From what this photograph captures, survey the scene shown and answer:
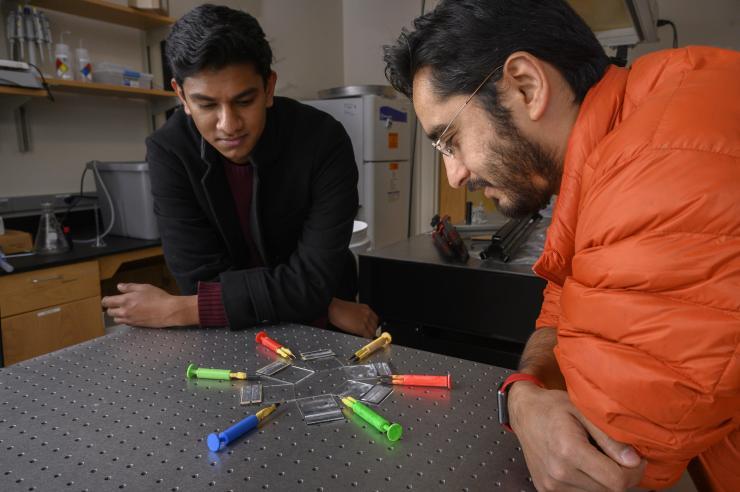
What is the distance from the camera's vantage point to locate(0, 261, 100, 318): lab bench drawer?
1762mm

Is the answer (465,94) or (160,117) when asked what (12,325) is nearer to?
(160,117)

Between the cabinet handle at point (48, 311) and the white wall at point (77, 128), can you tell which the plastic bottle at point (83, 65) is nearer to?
the white wall at point (77, 128)

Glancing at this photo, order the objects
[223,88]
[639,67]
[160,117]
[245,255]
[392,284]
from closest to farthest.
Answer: [639,67], [223,88], [245,255], [392,284], [160,117]

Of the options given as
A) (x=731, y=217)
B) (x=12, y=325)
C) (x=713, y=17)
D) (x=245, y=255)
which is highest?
(x=713, y=17)

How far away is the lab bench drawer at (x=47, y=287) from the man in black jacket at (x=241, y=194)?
930mm

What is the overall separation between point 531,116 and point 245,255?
2.97ft

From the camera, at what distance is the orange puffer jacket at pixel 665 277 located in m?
0.43

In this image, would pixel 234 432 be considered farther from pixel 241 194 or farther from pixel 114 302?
pixel 241 194

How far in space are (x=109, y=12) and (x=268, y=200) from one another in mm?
1837

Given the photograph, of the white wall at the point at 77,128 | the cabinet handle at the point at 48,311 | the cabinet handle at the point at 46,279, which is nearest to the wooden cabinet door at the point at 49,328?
the cabinet handle at the point at 48,311

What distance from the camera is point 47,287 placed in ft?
6.13

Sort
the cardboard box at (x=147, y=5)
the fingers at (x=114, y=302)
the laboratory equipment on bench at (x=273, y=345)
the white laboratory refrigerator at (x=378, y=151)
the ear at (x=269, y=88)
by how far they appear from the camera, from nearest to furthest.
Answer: the laboratory equipment on bench at (x=273, y=345), the fingers at (x=114, y=302), the ear at (x=269, y=88), the cardboard box at (x=147, y=5), the white laboratory refrigerator at (x=378, y=151)

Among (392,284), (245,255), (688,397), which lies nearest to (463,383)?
(688,397)

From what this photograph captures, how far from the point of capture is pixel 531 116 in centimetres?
67
